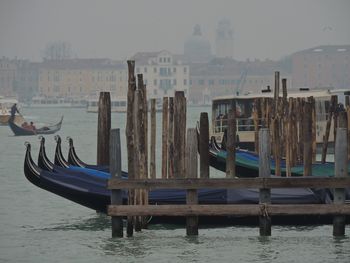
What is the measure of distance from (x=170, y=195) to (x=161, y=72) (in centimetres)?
17421

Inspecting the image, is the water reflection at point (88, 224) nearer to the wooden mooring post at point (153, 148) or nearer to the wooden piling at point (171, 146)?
the wooden mooring post at point (153, 148)

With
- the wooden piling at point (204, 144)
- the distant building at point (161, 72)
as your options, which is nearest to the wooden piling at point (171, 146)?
the wooden piling at point (204, 144)

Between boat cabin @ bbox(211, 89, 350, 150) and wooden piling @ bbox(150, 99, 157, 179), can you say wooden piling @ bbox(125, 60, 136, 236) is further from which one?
boat cabin @ bbox(211, 89, 350, 150)

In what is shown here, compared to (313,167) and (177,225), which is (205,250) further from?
(313,167)

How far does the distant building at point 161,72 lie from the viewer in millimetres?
189500

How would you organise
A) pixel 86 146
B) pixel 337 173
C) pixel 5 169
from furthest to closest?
1. pixel 86 146
2. pixel 5 169
3. pixel 337 173

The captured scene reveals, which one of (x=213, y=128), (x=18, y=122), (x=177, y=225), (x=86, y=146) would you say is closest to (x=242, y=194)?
(x=177, y=225)

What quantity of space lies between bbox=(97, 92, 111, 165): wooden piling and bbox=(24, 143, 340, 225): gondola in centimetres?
173

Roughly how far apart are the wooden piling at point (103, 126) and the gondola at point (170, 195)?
1.73 meters

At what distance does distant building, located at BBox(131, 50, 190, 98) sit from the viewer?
190m

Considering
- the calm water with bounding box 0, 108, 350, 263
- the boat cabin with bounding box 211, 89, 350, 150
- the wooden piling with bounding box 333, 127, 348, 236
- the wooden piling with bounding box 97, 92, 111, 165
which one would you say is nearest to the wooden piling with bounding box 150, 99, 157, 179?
the calm water with bounding box 0, 108, 350, 263

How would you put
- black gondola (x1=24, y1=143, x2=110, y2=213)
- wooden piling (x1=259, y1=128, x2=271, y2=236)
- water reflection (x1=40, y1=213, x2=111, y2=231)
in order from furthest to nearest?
water reflection (x1=40, y1=213, x2=111, y2=231)
black gondola (x1=24, y1=143, x2=110, y2=213)
wooden piling (x1=259, y1=128, x2=271, y2=236)

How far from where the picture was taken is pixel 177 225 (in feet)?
56.6

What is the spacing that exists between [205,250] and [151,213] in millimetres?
845
